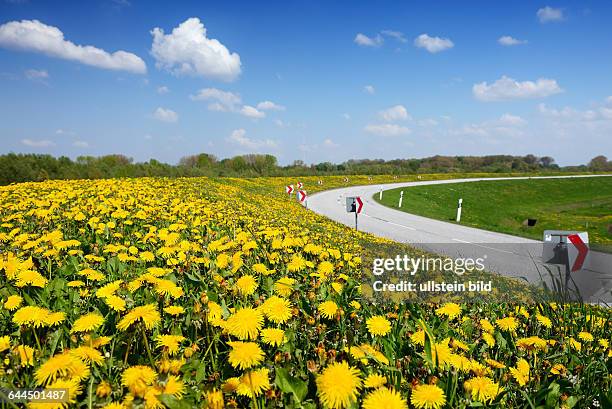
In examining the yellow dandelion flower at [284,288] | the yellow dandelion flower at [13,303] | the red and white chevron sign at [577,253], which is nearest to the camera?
the yellow dandelion flower at [13,303]

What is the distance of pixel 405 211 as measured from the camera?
21.6m

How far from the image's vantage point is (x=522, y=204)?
33.0 meters

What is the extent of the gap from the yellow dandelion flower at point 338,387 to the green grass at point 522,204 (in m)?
16.3

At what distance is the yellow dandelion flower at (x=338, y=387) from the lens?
3.54ft

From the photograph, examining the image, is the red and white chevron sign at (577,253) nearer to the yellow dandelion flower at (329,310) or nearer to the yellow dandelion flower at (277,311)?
the yellow dandelion flower at (329,310)

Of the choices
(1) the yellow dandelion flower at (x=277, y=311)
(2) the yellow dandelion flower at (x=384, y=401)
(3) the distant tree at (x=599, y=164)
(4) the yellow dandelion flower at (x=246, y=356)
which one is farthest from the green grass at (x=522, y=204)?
(3) the distant tree at (x=599, y=164)

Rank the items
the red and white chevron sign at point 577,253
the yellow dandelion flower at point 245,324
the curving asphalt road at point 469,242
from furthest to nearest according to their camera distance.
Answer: the curving asphalt road at point 469,242
the red and white chevron sign at point 577,253
the yellow dandelion flower at point 245,324

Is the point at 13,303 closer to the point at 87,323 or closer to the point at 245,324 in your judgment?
the point at 87,323

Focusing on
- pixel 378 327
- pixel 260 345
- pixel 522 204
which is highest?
pixel 378 327

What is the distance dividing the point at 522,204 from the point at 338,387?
38027 mm

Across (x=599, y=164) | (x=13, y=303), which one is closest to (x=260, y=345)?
(x=13, y=303)

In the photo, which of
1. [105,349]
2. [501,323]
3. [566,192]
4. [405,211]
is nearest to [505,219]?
[405,211]

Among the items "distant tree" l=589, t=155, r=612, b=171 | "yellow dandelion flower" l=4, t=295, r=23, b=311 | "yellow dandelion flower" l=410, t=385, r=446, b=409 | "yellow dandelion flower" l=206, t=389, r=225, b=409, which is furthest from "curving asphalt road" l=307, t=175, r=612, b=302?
"distant tree" l=589, t=155, r=612, b=171

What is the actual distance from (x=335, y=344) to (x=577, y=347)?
5.22 ft
